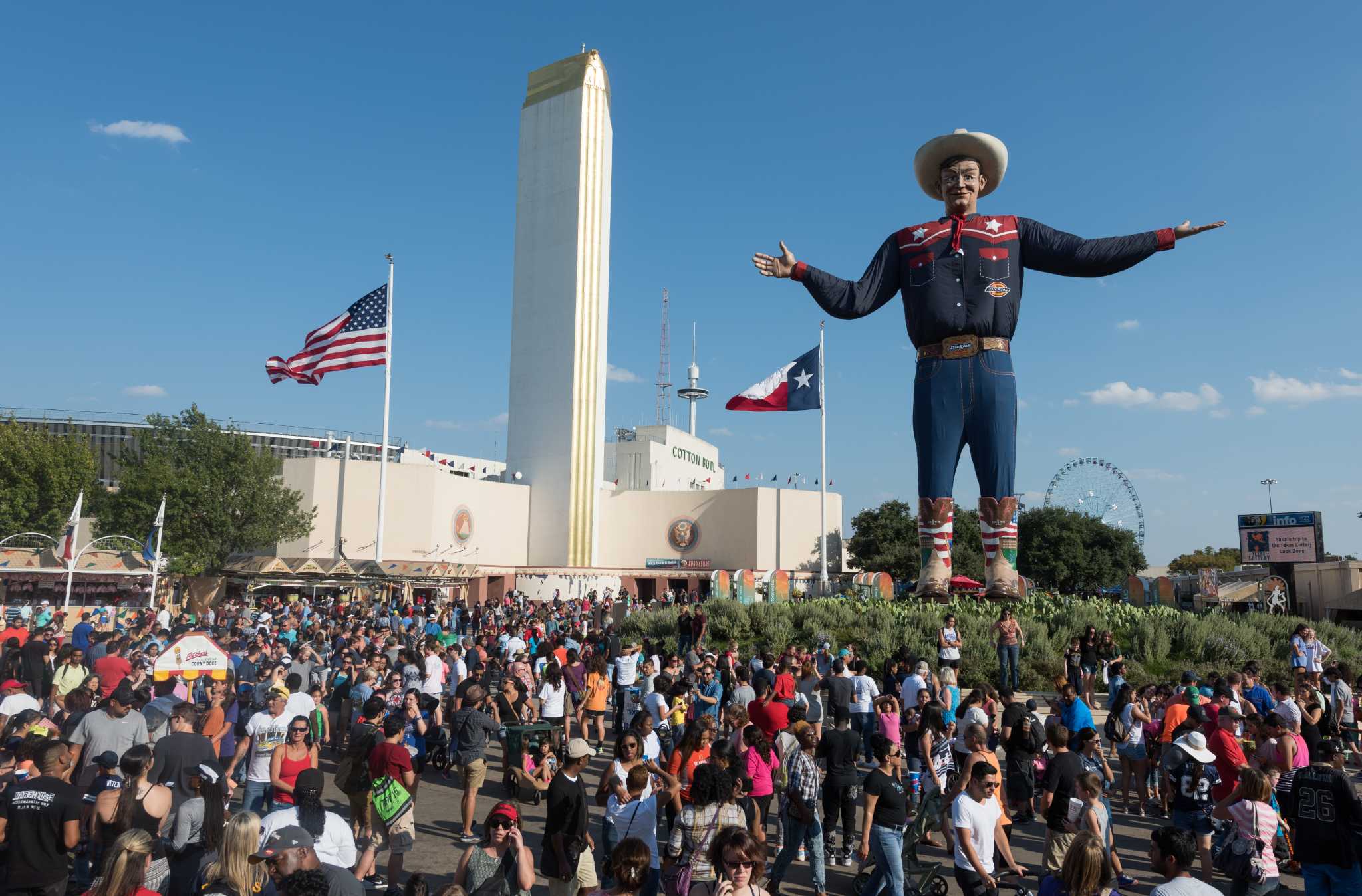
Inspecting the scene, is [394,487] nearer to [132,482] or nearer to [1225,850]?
[132,482]

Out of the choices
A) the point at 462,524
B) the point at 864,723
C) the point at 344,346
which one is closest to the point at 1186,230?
the point at 864,723

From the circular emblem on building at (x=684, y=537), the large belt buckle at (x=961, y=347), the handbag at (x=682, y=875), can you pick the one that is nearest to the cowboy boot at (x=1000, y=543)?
the large belt buckle at (x=961, y=347)

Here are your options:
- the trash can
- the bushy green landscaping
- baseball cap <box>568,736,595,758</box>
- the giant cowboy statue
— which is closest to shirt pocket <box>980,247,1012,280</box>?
the giant cowboy statue

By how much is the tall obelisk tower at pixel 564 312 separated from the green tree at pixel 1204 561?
65.3 metres

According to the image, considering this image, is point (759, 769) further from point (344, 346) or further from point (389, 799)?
point (344, 346)

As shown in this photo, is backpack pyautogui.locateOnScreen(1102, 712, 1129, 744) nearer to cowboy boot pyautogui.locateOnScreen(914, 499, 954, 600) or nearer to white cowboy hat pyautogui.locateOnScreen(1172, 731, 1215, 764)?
white cowboy hat pyautogui.locateOnScreen(1172, 731, 1215, 764)

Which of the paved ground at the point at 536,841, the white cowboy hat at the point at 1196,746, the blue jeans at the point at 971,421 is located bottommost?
the paved ground at the point at 536,841

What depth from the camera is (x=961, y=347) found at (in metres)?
16.9

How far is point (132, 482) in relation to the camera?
3588 centimetres

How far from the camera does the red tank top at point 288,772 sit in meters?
7.16

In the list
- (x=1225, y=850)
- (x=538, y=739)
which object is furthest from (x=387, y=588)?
(x=1225, y=850)

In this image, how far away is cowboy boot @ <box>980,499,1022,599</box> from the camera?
16953mm

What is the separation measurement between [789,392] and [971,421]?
10.8 metres

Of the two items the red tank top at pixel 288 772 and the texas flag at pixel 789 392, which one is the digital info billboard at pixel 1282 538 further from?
the red tank top at pixel 288 772
